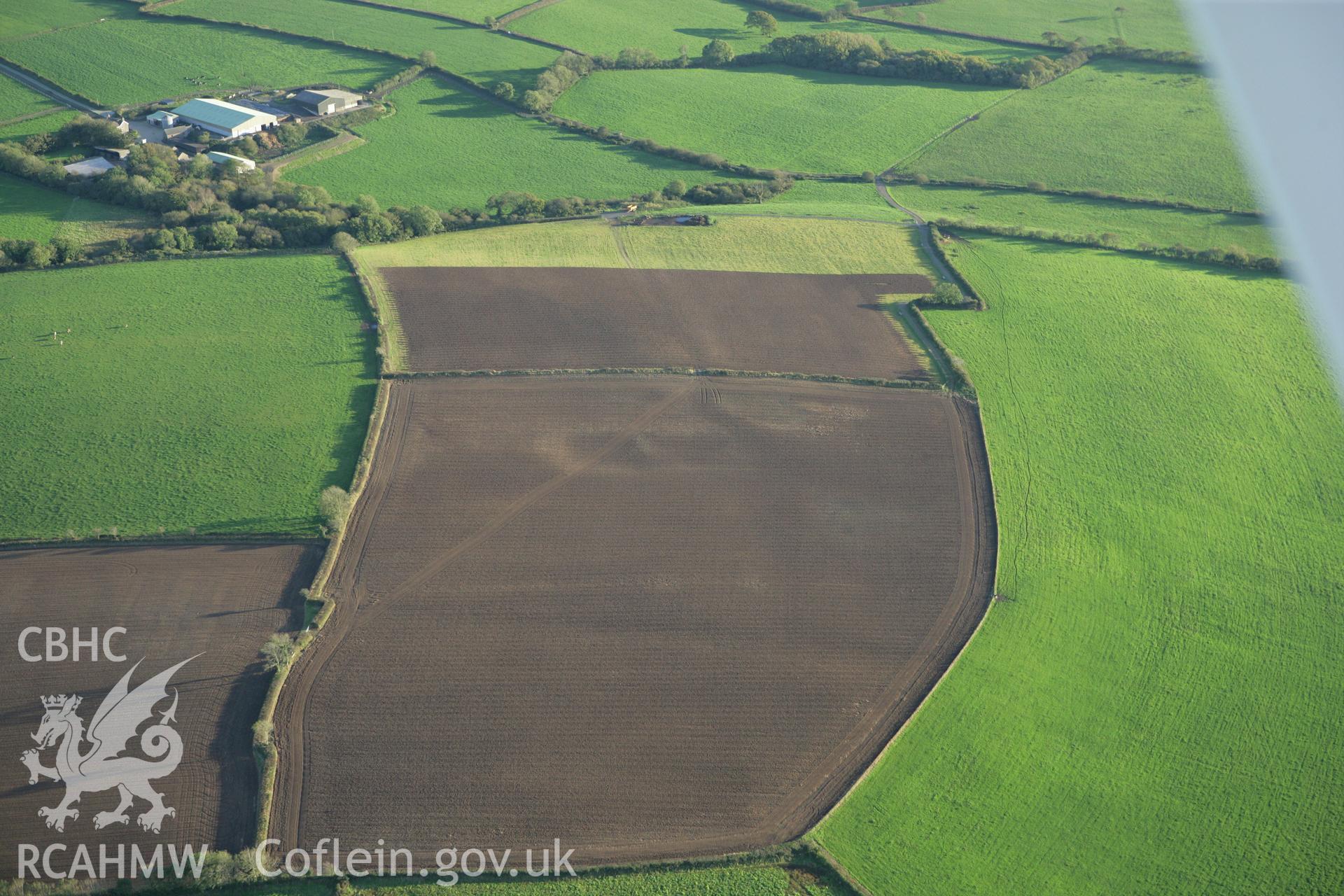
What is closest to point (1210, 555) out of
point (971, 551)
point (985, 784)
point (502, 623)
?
point (971, 551)

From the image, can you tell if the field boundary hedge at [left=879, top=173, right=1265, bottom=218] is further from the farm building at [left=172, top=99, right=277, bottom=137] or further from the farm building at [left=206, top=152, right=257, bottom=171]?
the farm building at [left=172, top=99, right=277, bottom=137]

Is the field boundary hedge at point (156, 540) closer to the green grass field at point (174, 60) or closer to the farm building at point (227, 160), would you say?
the farm building at point (227, 160)

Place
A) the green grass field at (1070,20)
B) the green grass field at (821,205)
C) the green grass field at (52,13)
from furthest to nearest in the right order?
the green grass field at (1070,20)
the green grass field at (52,13)
the green grass field at (821,205)

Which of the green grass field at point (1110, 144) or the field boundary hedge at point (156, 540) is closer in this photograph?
the field boundary hedge at point (156, 540)

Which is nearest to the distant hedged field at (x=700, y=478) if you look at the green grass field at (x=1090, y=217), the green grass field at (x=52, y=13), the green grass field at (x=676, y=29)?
the green grass field at (x=1090, y=217)

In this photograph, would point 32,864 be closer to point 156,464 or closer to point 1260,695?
point 156,464

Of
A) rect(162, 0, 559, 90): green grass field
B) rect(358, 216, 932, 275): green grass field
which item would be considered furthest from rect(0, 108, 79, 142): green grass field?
rect(358, 216, 932, 275): green grass field
